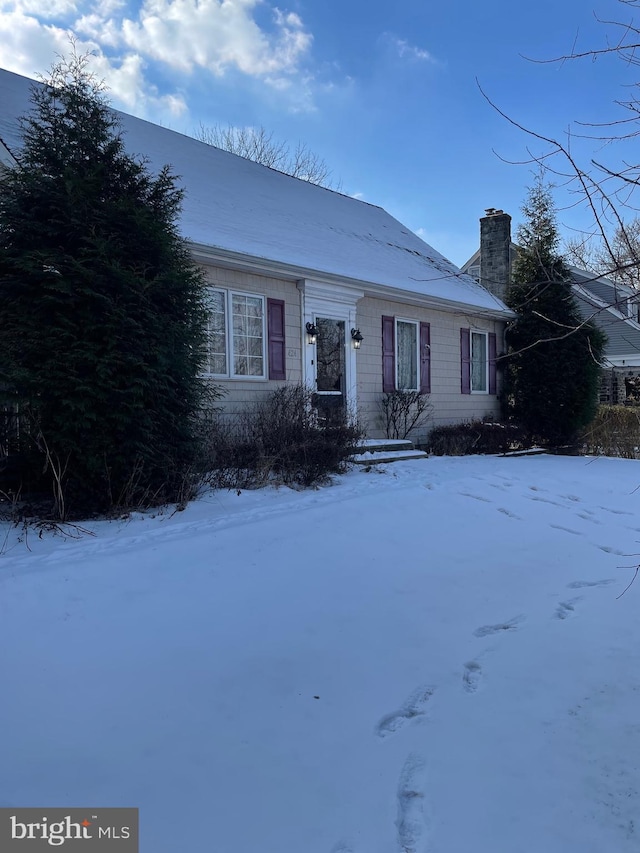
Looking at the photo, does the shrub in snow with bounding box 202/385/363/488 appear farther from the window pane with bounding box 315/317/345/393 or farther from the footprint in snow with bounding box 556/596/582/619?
the footprint in snow with bounding box 556/596/582/619

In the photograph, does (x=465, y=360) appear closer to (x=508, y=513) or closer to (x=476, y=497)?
(x=476, y=497)

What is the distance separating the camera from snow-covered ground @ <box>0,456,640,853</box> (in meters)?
1.99

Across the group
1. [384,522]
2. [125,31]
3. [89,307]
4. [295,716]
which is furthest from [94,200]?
[125,31]

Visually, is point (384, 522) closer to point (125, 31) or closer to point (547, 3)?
point (547, 3)

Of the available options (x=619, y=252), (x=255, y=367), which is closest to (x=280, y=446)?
(x=255, y=367)

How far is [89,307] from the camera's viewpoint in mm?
5035

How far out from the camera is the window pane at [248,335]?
902 centimetres

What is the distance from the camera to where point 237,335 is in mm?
9039

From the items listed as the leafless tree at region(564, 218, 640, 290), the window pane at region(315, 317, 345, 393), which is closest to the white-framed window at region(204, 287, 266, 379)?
the window pane at region(315, 317, 345, 393)

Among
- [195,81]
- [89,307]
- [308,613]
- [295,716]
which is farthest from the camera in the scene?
[195,81]

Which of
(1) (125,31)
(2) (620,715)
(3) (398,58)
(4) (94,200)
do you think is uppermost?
(1) (125,31)

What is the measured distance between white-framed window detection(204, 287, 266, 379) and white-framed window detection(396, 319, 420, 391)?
3.47 metres

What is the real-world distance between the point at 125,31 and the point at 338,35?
3807 mm

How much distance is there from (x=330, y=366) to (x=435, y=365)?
8.13 ft
